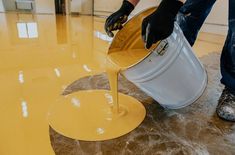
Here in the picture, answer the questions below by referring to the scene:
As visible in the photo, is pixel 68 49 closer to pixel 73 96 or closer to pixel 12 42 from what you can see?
pixel 12 42

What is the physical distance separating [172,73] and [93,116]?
0.37 metres

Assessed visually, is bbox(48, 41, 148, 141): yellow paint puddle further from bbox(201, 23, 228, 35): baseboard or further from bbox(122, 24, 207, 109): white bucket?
bbox(201, 23, 228, 35): baseboard

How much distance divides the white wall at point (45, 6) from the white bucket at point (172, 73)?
6.49 m

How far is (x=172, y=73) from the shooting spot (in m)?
0.75

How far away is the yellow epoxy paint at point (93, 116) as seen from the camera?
77 cm

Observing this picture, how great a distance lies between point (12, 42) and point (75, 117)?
63.6 inches

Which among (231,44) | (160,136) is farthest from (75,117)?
(231,44)

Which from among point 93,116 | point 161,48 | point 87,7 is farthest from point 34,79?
point 87,7

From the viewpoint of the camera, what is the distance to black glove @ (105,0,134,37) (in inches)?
37.6

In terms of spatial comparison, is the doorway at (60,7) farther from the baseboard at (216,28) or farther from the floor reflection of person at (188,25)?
the floor reflection of person at (188,25)

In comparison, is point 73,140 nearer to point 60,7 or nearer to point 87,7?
point 87,7

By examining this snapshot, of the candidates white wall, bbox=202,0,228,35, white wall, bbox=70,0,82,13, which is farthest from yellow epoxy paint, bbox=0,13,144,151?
white wall, bbox=70,0,82,13

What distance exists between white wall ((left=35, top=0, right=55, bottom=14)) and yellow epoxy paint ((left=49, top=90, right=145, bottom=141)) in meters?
6.22

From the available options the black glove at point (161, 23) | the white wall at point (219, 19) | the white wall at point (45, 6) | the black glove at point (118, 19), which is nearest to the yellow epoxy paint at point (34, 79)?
the black glove at point (118, 19)
